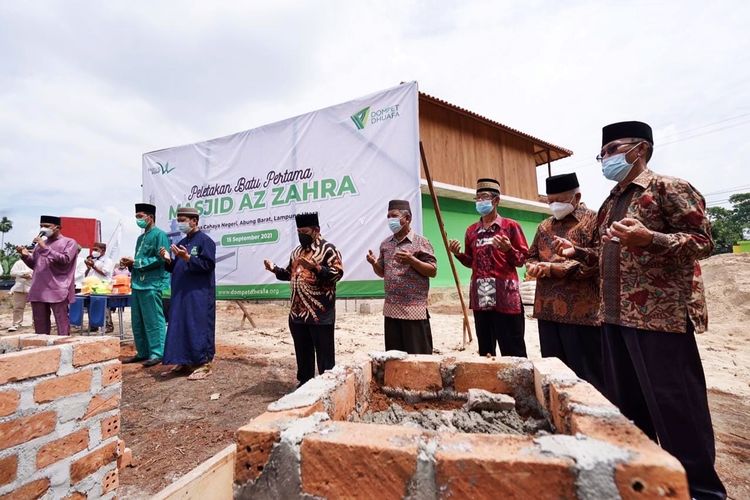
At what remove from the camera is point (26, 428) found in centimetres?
164

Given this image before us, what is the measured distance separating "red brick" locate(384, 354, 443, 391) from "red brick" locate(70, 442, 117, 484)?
4.91ft

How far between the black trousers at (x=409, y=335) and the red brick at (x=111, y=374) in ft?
6.35

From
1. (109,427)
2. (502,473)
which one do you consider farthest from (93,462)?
(502,473)

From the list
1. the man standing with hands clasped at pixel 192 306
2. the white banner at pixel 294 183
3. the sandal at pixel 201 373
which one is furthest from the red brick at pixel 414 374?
the sandal at pixel 201 373

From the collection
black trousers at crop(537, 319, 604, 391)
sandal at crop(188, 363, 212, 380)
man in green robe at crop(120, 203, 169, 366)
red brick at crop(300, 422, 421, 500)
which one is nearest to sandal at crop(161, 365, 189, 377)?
sandal at crop(188, 363, 212, 380)

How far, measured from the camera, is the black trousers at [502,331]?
3.00 m

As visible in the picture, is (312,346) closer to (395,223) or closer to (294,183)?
(395,223)

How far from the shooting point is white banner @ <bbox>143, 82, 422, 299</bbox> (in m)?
4.77

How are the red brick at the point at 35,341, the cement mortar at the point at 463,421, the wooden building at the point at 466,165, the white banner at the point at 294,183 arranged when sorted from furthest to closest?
the wooden building at the point at 466,165
the white banner at the point at 294,183
the red brick at the point at 35,341
the cement mortar at the point at 463,421

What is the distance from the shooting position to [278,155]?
5.91 m

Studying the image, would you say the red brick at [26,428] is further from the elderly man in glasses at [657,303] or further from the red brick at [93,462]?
the elderly man in glasses at [657,303]

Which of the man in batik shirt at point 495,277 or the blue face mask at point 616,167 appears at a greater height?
the blue face mask at point 616,167

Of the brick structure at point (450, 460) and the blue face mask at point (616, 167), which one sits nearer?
the brick structure at point (450, 460)

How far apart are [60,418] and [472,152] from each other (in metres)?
10.0
